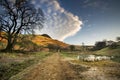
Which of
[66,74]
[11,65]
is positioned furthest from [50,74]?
[11,65]

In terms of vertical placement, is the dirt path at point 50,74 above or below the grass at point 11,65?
below

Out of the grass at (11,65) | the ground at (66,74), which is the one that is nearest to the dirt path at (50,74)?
the ground at (66,74)

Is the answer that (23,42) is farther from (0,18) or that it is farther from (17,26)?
(0,18)

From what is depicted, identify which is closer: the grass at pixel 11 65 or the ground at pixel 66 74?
the ground at pixel 66 74

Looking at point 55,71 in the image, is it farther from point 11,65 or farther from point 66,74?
point 11,65

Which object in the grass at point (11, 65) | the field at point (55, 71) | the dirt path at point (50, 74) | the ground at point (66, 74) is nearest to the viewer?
the dirt path at point (50, 74)

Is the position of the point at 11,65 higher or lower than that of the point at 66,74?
higher

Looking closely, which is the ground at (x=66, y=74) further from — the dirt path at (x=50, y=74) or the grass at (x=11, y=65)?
the grass at (x=11, y=65)

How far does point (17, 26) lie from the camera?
3522cm

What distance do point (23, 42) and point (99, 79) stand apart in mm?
33137

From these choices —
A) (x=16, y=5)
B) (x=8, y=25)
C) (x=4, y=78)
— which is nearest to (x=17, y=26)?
(x=8, y=25)

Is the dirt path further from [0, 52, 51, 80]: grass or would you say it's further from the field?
[0, 52, 51, 80]: grass

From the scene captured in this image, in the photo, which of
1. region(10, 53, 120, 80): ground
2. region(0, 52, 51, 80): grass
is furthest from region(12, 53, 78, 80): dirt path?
region(0, 52, 51, 80): grass

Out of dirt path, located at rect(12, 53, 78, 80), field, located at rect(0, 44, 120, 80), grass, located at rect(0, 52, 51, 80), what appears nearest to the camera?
dirt path, located at rect(12, 53, 78, 80)
